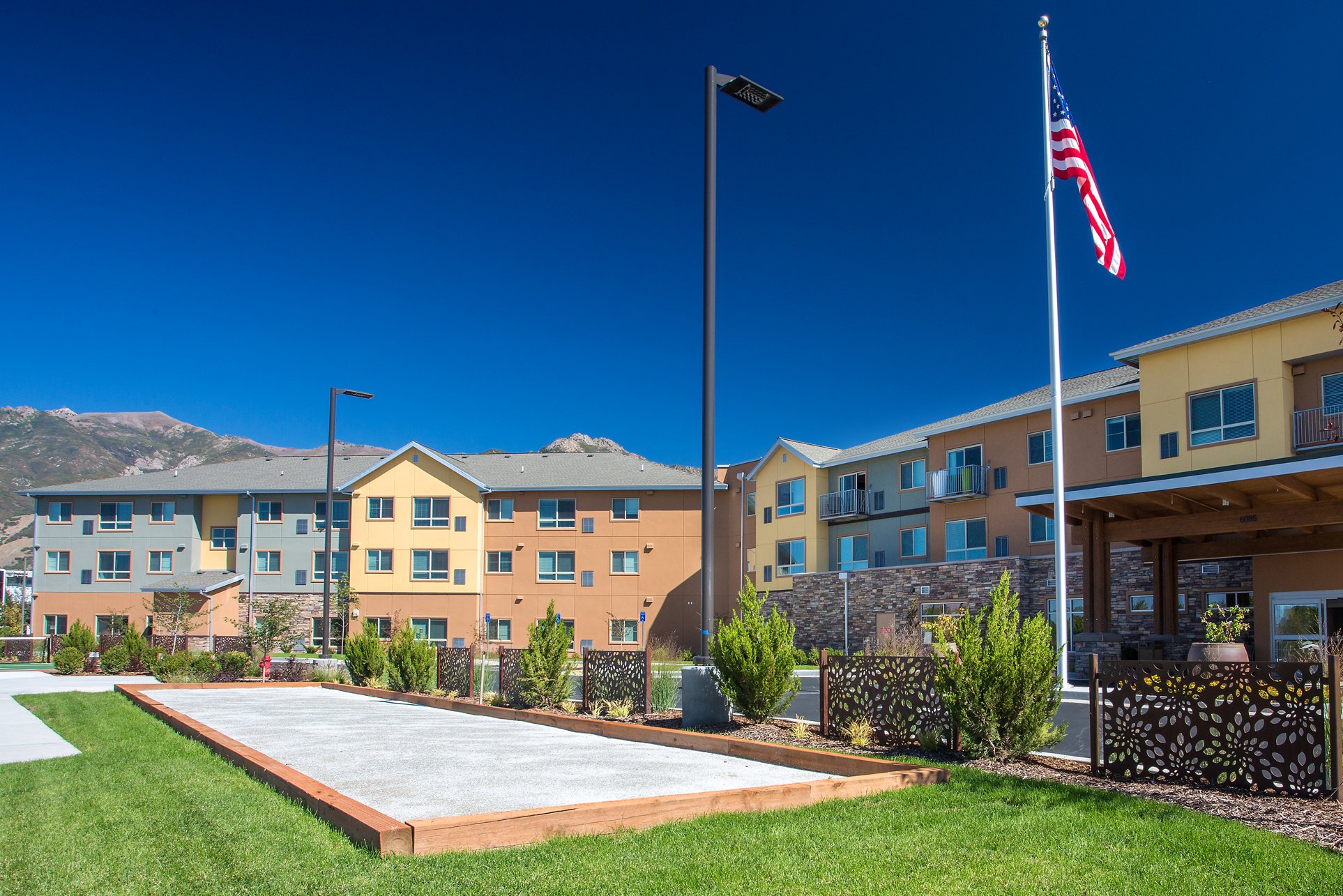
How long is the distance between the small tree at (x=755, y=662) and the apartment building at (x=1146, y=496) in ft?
43.5

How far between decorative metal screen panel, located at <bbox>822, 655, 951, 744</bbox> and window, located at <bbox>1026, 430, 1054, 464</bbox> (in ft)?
76.8

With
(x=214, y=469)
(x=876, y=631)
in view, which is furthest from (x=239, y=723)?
(x=214, y=469)

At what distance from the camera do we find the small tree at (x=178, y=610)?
43156mm

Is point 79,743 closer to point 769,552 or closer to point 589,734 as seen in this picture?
point 589,734

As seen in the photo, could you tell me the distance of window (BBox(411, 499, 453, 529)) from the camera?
48.8 meters

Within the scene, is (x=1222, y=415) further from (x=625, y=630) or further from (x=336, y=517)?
(x=336, y=517)

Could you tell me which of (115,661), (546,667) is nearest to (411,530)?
(115,661)

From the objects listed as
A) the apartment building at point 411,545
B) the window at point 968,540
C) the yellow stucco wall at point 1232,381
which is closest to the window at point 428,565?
the apartment building at point 411,545

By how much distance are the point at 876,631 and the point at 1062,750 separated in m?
25.6

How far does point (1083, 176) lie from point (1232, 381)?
10004mm

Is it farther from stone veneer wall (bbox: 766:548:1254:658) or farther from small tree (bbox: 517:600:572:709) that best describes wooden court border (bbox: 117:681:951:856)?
stone veneer wall (bbox: 766:548:1254:658)

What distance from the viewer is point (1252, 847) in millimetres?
6176

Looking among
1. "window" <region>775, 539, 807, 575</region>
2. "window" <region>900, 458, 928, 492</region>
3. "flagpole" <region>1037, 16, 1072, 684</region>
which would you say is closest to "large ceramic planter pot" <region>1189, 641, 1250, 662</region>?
"flagpole" <region>1037, 16, 1072, 684</region>

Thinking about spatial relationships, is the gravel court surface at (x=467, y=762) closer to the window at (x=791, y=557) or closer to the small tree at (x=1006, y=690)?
the small tree at (x=1006, y=690)
